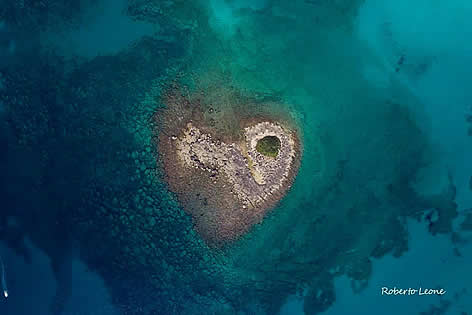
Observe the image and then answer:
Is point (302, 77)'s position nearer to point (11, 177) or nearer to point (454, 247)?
point (454, 247)

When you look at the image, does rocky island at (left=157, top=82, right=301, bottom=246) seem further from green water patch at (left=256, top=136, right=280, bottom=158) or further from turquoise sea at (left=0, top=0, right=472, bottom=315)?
turquoise sea at (left=0, top=0, right=472, bottom=315)

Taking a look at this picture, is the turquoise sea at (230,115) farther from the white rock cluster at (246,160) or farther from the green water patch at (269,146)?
the green water patch at (269,146)

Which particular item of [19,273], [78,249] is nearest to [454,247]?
[78,249]
